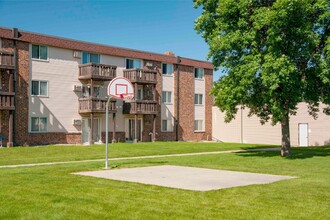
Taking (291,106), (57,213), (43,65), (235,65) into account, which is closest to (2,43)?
(43,65)

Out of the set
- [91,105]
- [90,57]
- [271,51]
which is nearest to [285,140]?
[271,51]

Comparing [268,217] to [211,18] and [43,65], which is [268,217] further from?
[43,65]

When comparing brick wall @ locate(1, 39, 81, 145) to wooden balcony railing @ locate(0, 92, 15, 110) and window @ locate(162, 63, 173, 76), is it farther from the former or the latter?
window @ locate(162, 63, 173, 76)

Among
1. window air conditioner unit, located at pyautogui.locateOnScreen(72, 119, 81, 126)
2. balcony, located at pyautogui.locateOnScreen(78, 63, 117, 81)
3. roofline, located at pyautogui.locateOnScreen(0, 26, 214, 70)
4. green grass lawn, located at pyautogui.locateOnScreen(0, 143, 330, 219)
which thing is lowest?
green grass lawn, located at pyautogui.locateOnScreen(0, 143, 330, 219)

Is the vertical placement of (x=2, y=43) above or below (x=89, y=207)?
above

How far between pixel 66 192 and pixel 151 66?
97.9 ft

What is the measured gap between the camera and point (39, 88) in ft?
105

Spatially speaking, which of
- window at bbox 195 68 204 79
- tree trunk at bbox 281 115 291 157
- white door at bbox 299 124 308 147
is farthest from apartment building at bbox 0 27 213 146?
white door at bbox 299 124 308 147

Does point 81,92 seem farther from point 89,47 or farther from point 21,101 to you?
point 21,101

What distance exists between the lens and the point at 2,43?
29.5 metres

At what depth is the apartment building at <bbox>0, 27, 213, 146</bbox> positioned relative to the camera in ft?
99.6

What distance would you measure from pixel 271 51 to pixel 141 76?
18.8m

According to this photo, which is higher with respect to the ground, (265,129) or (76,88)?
(76,88)

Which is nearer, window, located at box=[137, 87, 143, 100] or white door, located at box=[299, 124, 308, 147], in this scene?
white door, located at box=[299, 124, 308, 147]
